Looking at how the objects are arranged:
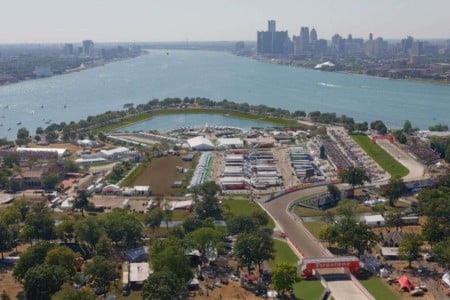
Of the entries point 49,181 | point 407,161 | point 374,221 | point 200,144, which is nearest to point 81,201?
point 49,181

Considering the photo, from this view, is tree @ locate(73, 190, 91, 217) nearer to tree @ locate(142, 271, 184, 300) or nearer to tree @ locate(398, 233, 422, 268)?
tree @ locate(142, 271, 184, 300)

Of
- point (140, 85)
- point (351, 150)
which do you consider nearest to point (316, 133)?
point (351, 150)

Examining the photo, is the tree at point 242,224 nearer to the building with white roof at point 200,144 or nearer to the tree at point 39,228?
the tree at point 39,228

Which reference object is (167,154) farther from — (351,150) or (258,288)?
(258,288)

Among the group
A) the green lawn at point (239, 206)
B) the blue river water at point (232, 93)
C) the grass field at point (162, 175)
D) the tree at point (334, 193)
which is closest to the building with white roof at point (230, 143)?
the grass field at point (162, 175)

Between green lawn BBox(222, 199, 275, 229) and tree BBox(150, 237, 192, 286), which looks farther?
green lawn BBox(222, 199, 275, 229)

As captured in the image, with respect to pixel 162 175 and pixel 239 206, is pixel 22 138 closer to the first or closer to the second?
pixel 162 175

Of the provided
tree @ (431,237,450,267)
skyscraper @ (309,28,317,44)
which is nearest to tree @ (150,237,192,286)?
tree @ (431,237,450,267)
